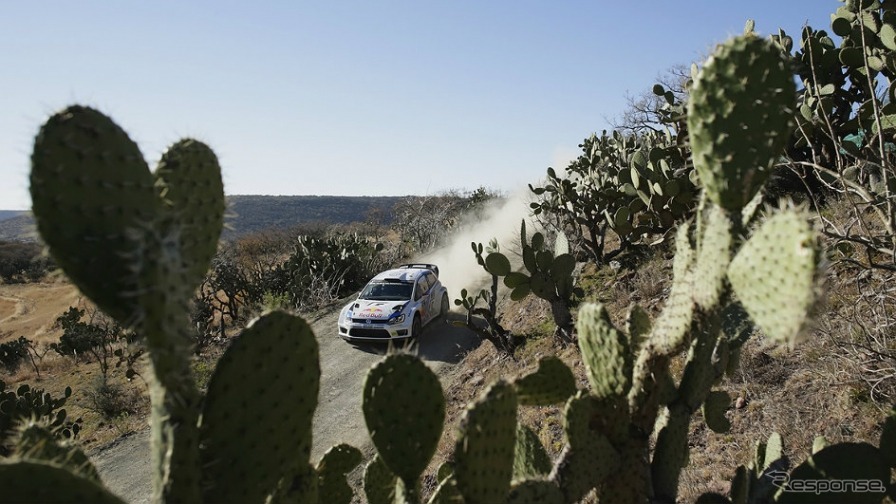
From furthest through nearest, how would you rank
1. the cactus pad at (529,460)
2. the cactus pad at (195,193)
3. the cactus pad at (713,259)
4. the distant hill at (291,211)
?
1. the distant hill at (291,211)
2. the cactus pad at (529,460)
3. the cactus pad at (713,259)
4. the cactus pad at (195,193)

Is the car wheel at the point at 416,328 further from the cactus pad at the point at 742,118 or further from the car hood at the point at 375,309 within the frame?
the cactus pad at the point at 742,118

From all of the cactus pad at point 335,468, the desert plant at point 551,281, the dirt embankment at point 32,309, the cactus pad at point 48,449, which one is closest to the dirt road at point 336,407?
the desert plant at point 551,281

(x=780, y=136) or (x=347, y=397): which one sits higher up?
(x=780, y=136)

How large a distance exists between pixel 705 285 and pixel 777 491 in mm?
1234

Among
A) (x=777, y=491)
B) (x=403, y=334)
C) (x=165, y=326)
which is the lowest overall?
(x=403, y=334)

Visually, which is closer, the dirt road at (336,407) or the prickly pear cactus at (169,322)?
the prickly pear cactus at (169,322)

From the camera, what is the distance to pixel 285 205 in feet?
333

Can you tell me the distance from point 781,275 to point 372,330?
9940 millimetres

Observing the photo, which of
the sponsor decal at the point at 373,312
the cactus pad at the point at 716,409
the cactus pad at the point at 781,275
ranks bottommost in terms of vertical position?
the sponsor decal at the point at 373,312

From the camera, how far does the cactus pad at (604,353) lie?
6.97 feet

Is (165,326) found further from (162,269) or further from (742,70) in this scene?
(742,70)

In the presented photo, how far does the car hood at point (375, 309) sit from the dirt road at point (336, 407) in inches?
29.8

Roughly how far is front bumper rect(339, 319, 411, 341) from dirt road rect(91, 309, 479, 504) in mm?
355

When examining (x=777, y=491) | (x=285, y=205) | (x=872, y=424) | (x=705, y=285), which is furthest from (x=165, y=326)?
(x=285, y=205)
